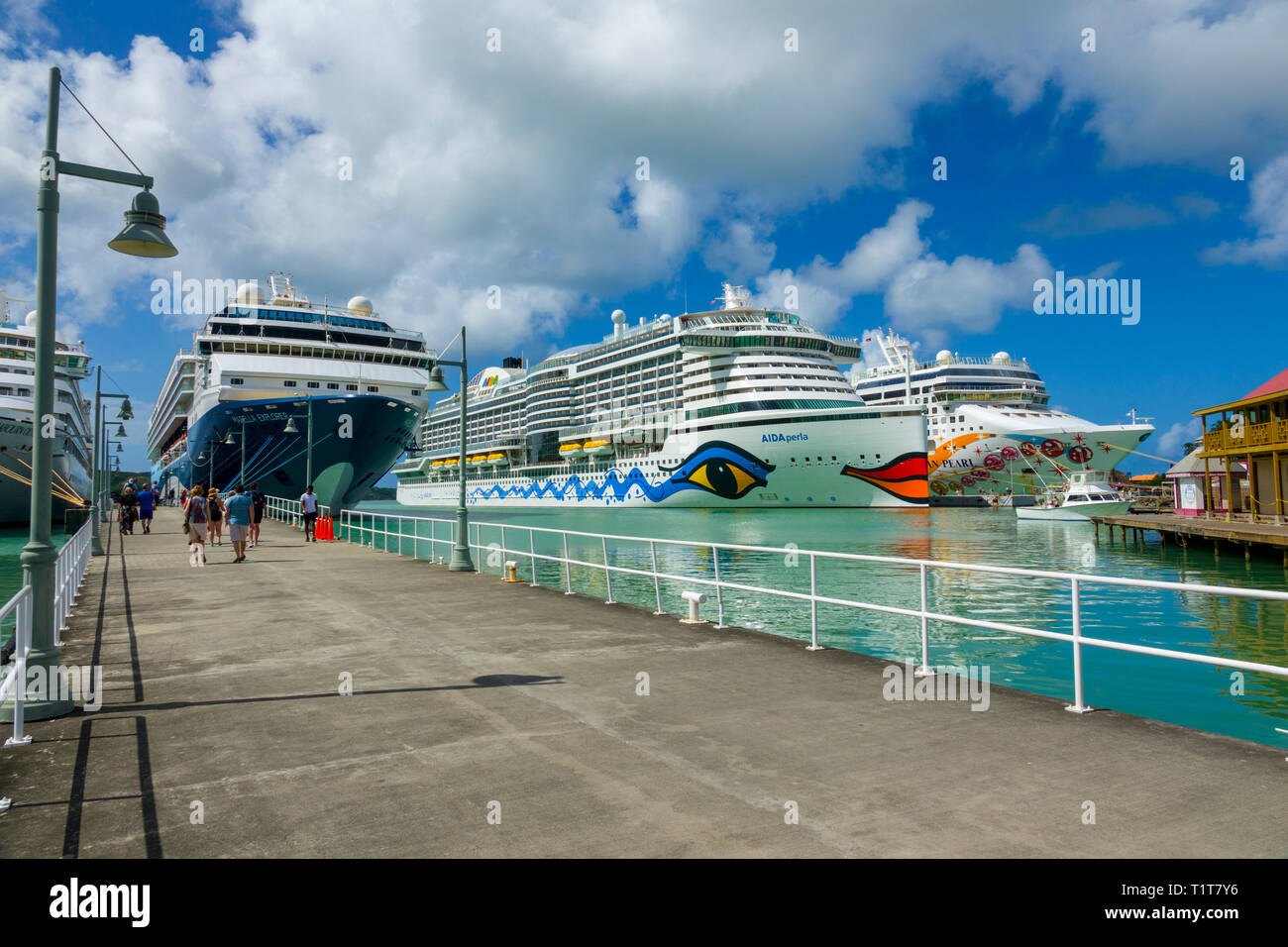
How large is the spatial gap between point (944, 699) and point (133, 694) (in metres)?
6.49

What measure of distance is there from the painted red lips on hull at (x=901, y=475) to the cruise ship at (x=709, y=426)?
84 millimetres

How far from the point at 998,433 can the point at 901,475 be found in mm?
17111

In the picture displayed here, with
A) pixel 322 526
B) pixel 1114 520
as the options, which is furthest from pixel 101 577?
pixel 1114 520

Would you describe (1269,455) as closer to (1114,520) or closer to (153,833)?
(1114,520)

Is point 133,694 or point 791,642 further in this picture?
point 791,642

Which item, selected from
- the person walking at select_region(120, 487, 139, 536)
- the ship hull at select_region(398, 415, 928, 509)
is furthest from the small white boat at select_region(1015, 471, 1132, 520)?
the person walking at select_region(120, 487, 139, 536)

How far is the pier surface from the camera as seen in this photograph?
372cm

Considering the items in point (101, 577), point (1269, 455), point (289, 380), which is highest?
point (289, 380)

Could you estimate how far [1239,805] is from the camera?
156 inches

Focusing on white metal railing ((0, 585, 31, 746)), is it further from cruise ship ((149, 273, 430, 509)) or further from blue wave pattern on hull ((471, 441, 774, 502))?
blue wave pattern on hull ((471, 441, 774, 502))

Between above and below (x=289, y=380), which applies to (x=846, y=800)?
below

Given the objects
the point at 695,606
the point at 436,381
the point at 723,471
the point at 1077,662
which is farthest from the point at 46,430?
the point at 723,471
